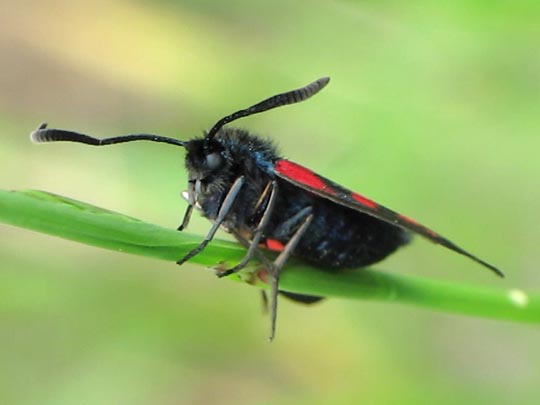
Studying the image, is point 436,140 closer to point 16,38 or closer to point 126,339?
point 126,339

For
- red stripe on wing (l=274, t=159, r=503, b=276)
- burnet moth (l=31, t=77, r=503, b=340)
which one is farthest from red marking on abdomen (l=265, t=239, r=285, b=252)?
red stripe on wing (l=274, t=159, r=503, b=276)

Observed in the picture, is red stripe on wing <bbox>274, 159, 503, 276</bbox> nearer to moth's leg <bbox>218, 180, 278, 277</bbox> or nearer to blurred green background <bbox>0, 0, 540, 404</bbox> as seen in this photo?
moth's leg <bbox>218, 180, 278, 277</bbox>

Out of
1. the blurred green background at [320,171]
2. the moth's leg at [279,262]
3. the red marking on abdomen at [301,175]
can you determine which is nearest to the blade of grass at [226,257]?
the moth's leg at [279,262]

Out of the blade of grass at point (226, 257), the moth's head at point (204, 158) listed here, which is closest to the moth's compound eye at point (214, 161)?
the moth's head at point (204, 158)

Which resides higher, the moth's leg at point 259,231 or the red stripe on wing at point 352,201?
the red stripe on wing at point 352,201

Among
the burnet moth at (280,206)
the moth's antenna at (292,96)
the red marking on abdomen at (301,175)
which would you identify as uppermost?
the moth's antenna at (292,96)

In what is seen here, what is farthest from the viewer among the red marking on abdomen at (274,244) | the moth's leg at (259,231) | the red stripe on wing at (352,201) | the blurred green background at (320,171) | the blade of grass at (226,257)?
the blurred green background at (320,171)

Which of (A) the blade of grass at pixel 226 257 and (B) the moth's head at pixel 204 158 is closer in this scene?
(A) the blade of grass at pixel 226 257

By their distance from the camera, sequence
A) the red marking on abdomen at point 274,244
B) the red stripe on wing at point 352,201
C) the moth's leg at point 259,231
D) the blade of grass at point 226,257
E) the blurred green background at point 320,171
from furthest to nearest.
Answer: the blurred green background at point 320,171 < the red marking on abdomen at point 274,244 < the red stripe on wing at point 352,201 < the moth's leg at point 259,231 < the blade of grass at point 226,257

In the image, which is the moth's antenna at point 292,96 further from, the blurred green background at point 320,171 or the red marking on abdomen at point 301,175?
the blurred green background at point 320,171

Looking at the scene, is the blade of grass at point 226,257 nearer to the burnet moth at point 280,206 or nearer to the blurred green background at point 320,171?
the burnet moth at point 280,206
